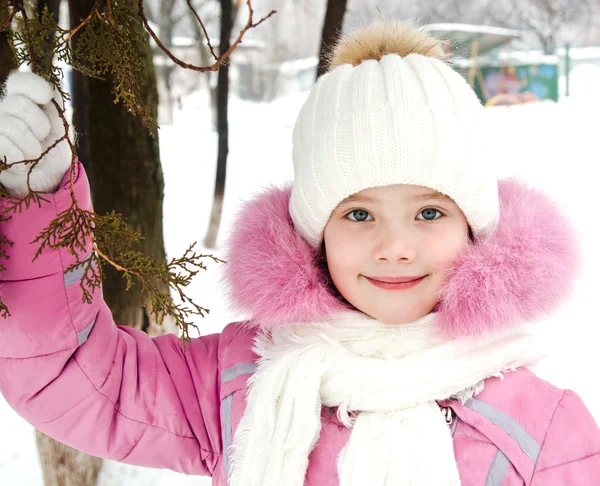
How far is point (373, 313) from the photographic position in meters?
1.33

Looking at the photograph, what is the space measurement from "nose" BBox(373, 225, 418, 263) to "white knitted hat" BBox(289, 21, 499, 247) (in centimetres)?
10

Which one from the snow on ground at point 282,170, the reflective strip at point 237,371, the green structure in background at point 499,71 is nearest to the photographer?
the reflective strip at point 237,371

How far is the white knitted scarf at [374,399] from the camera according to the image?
1.20 metres

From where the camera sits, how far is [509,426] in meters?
1.21

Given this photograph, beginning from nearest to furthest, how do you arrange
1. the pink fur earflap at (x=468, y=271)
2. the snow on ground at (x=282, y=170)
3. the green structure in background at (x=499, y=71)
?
the pink fur earflap at (x=468, y=271) → the snow on ground at (x=282, y=170) → the green structure in background at (x=499, y=71)

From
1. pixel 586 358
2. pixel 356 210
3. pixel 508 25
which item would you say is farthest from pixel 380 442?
pixel 508 25

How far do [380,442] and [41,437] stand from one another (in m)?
1.42

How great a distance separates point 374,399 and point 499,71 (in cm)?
457

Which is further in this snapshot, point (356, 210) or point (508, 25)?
point (508, 25)

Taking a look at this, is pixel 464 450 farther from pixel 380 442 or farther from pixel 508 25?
pixel 508 25

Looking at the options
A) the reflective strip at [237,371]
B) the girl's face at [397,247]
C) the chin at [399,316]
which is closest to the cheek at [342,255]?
the girl's face at [397,247]

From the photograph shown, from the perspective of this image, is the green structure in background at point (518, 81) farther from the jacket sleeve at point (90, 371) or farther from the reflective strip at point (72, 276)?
the reflective strip at point (72, 276)

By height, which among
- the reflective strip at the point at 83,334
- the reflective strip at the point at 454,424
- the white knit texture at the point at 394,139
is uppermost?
the white knit texture at the point at 394,139

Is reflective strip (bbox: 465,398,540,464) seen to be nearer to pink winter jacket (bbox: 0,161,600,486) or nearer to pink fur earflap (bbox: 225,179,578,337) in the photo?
pink winter jacket (bbox: 0,161,600,486)
